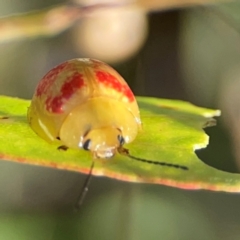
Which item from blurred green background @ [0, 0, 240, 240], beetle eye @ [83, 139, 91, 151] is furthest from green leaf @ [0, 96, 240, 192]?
blurred green background @ [0, 0, 240, 240]

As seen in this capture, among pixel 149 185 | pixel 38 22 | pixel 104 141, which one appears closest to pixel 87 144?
pixel 104 141

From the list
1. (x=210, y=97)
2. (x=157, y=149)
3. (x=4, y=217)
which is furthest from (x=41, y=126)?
(x=210, y=97)

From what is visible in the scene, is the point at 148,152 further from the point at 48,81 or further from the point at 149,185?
the point at 149,185

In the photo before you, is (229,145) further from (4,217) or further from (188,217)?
(4,217)

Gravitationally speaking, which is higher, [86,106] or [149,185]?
[86,106]

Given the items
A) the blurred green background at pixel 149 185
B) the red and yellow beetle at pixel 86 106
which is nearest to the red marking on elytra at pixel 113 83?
the red and yellow beetle at pixel 86 106

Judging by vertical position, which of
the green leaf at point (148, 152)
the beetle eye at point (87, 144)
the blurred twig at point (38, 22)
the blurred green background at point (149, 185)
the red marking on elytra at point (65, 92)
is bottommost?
the blurred green background at point (149, 185)

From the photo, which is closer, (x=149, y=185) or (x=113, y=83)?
(x=113, y=83)

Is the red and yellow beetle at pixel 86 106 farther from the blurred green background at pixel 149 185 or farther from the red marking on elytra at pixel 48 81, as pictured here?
the blurred green background at pixel 149 185
